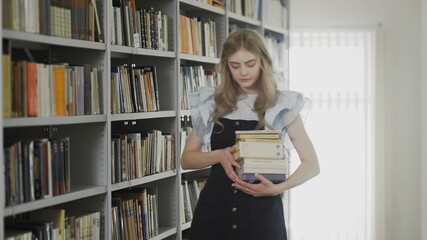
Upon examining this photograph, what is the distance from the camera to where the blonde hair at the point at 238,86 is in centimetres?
260

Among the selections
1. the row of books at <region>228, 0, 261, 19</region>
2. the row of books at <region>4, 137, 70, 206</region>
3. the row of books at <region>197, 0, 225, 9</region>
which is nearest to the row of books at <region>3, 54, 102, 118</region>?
the row of books at <region>4, 137, 70, 206</region>

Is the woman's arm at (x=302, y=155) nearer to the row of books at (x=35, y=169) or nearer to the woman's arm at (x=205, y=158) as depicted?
the woman's arm at (x=205, y=158)

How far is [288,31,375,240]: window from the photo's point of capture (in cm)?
611

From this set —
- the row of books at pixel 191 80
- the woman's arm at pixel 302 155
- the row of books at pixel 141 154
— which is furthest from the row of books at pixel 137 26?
the woman's arm at pixel 302 155

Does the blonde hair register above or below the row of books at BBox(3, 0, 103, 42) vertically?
below

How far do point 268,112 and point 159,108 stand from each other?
4.54ft

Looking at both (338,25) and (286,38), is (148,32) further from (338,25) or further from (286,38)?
(338,25)

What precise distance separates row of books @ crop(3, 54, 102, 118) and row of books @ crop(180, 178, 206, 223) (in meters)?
1.10

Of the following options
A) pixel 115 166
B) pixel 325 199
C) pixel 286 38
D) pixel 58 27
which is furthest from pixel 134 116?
pixel 325 199

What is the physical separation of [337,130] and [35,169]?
13.1 ft

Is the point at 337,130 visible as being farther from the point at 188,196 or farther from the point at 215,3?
the point at 188,196

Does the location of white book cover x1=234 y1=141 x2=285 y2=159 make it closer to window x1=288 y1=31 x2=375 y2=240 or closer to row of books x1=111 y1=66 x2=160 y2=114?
row of books x1=111 y1=66 x2=160 y2=114

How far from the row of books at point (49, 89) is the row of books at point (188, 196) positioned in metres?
→ 1.10

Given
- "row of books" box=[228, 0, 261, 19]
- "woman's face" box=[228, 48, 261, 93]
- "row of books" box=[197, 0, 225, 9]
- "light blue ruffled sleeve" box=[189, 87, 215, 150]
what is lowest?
"light blue ruffled sleeve" box=[189, 87, 215, 150]
